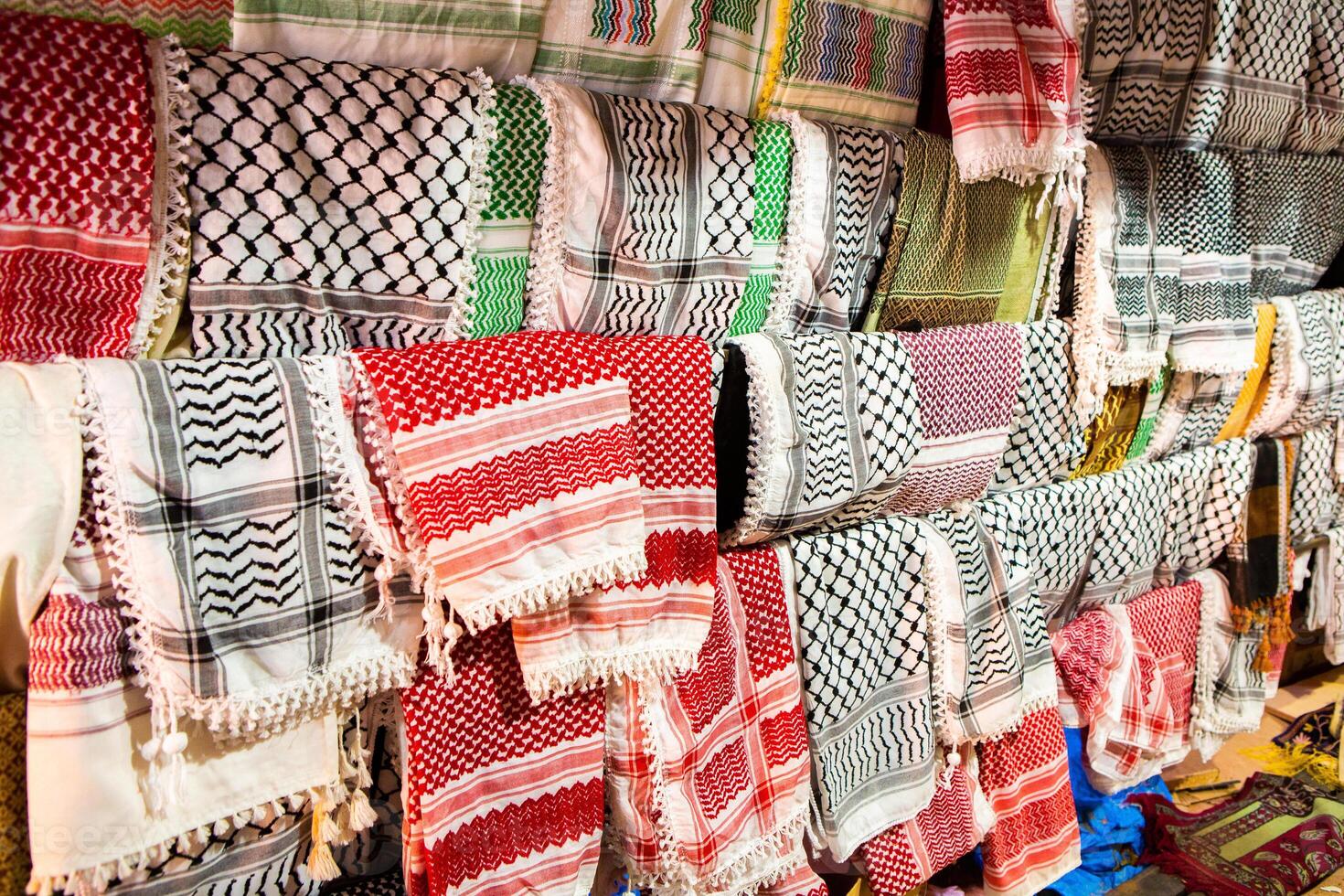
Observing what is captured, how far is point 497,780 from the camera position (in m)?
1.09

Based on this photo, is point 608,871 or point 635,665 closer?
point 635,665

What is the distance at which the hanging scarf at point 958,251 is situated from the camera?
4.74 feet

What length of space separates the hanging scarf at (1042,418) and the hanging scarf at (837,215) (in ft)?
1.25

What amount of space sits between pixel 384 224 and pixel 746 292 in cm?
53

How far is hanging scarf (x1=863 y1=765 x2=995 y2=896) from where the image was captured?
1515mm

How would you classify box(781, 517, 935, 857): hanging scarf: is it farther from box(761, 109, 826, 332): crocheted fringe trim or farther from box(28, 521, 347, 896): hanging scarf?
box(28, 521, 347, 896): hanging scarf

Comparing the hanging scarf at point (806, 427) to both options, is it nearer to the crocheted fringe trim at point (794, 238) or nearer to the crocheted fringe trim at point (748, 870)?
the crocheted fringe trim at point (794, 238)

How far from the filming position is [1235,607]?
7.27ft

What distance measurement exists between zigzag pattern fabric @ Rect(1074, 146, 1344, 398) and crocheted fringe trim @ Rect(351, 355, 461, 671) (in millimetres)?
1268

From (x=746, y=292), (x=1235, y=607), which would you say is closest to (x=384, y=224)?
(x=746, y=292)

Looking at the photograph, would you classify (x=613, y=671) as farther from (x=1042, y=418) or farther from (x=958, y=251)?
(x=1042, y=418)

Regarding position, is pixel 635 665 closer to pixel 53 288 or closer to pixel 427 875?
pixel 427 875

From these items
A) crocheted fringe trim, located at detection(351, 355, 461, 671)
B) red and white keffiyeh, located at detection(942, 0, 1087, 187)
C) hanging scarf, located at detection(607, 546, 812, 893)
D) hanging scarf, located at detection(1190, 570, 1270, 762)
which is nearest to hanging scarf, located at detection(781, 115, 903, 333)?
red and white keffiyeh, located at detection(942, 0, 1087, 187)

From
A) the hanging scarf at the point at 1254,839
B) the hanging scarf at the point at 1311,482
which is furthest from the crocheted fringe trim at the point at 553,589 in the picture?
the hanging scarf at the point at 1311,482
